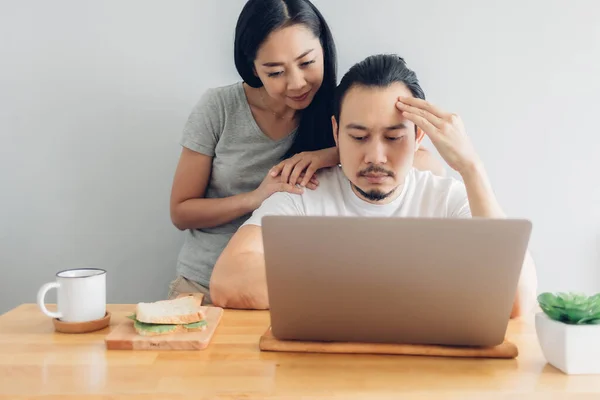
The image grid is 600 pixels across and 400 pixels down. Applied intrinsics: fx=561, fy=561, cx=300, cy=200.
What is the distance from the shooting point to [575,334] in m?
0.70

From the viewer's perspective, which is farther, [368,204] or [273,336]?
[368,204]

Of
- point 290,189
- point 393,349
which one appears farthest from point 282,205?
point 393,349

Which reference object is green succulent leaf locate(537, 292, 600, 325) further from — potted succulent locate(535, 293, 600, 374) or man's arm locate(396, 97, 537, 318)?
man's arm locate(396, 97, 537, 318)

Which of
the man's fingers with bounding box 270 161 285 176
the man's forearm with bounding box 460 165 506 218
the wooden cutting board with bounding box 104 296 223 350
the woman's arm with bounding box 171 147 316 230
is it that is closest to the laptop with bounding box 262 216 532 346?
Answer: the wooden cutting board with bounding box 104 296 223 350

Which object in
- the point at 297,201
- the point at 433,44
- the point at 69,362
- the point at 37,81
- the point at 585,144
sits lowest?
the point at 69,362

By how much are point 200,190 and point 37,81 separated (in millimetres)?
661

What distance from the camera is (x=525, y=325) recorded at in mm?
935

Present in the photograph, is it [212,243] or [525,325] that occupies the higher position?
[525,325]

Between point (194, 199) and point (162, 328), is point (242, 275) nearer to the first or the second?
point (162, 328)

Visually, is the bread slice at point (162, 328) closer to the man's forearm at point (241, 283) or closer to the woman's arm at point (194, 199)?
the man's forearm at point (241, 283)

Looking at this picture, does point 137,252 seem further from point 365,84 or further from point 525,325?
point 525,325

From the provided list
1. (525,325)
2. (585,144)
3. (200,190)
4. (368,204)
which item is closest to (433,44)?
(585,144)

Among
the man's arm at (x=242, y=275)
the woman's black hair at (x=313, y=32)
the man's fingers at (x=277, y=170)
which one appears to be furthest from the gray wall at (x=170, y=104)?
the man's arm at (x=242, y=275)

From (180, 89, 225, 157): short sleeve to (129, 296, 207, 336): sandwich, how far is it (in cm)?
82
